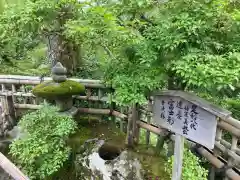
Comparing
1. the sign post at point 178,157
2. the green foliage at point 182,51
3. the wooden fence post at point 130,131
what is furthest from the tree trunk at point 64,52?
the sign post at point 178,157

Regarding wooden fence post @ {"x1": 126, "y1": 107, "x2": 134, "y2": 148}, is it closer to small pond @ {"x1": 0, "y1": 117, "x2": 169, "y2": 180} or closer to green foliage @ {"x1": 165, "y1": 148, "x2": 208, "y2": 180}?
small pond @ {"x1": 0, "y1": 117, "x2": 169, "y2": 180}

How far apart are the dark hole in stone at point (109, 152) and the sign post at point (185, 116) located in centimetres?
132

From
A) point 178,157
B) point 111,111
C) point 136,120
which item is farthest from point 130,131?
point 178,157

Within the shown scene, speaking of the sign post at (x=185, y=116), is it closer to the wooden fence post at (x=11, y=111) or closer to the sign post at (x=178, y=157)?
the sign post at (x=178, y=157)

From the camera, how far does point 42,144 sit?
3.26 metres

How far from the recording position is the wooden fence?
2707 millimetres

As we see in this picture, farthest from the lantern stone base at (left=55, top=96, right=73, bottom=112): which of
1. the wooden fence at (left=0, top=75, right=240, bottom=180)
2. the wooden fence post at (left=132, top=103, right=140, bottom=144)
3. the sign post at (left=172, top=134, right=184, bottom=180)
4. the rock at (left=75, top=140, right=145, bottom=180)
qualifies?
the sign post at (left=172, top=134, right=184, bottom=180)

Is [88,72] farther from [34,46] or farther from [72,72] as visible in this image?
[34,46]

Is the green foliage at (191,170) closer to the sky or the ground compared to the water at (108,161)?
closer to the sky

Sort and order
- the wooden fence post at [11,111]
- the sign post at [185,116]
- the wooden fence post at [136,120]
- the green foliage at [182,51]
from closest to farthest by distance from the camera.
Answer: the green foliage at [182,51] < the sign post at [185,116] < the wooden fence post at [136,120] < the wooden fence post at [11,111]

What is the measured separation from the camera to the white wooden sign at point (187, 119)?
2143 mm

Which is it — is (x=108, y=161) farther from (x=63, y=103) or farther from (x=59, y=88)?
(x=59, y=88)

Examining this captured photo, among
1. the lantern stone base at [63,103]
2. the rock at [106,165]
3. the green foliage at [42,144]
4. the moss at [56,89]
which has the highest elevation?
the moss at [56,89]

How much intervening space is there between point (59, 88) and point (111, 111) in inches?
41.2
